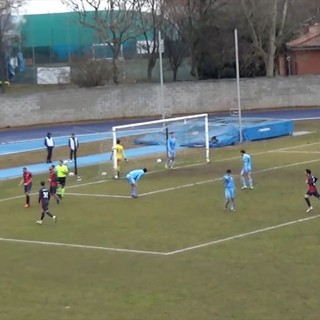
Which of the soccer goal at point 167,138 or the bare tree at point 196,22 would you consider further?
the bare tree at point 196,22

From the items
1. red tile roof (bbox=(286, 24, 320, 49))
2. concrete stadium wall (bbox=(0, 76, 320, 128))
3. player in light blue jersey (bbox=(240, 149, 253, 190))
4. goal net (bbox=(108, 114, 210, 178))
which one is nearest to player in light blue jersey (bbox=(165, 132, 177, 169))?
goal net (bbox=(108, 114, 210, 178))

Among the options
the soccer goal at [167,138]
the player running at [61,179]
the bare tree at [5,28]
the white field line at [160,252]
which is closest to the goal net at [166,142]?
the soccer goal at [167,138]

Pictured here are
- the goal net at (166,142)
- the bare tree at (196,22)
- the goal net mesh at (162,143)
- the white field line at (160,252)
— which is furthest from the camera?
the bare tree at (196,22)

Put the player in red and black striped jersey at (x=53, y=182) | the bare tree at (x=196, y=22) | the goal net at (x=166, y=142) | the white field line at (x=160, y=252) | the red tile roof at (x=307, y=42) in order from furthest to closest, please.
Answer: the red tile roof at (x=307, y=42), the bare tree at (x=196, y=22), the goal net at (x=166, y=142), the player in red and black striped jersey at (x=53, y=182), the white field line at (x=160, y=252)

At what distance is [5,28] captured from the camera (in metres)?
92.4

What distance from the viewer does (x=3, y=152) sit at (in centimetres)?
5303

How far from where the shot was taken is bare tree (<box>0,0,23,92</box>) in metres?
83.4

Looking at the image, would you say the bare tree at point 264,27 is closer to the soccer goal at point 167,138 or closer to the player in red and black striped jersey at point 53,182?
the soccer goal at point 167,138

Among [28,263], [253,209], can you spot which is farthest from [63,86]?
[28,263]

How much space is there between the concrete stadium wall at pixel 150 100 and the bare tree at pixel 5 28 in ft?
49.3

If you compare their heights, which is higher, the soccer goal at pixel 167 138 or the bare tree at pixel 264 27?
the bare tree at pixel 264 27

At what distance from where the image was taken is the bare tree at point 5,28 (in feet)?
274

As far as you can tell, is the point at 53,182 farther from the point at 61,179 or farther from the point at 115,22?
the point at 115,22

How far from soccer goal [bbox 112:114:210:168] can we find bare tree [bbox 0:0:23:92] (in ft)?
93.7
